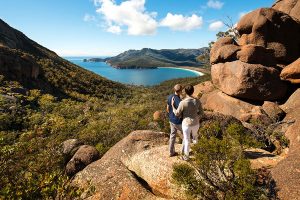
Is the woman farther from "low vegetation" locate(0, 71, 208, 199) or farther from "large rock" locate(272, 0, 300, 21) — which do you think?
"large rock" locate(272, 0, 300, 21)

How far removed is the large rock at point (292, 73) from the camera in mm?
23922

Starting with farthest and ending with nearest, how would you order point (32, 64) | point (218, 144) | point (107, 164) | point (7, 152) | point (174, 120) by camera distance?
point (32, 64) < point (107, 164) < point (174, 120) < point (7, 152) < point (218, 144)

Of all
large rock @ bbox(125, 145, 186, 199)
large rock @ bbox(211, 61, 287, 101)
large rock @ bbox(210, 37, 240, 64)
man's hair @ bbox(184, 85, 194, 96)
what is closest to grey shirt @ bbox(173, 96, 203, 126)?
man's hair @ bbox(184, 85, 194, 96)

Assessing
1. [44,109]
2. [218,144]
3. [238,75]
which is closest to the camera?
[218,144]

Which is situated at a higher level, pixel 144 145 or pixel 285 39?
pixel 285 39

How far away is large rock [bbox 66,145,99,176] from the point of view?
14.5 m

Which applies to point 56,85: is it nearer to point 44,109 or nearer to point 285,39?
point 44,109

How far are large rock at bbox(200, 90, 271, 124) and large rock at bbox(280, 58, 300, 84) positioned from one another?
3840 mm

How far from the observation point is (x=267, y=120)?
22859mm

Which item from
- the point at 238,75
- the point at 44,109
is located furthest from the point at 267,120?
the point at 44,109

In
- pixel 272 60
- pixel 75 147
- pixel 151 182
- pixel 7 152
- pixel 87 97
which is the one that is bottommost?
pixel 87 97

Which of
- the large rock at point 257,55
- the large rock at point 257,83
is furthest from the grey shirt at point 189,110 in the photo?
the large rock at point 257,55

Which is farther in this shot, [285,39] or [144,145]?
[285,39]

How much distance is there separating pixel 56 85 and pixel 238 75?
4666 cm
